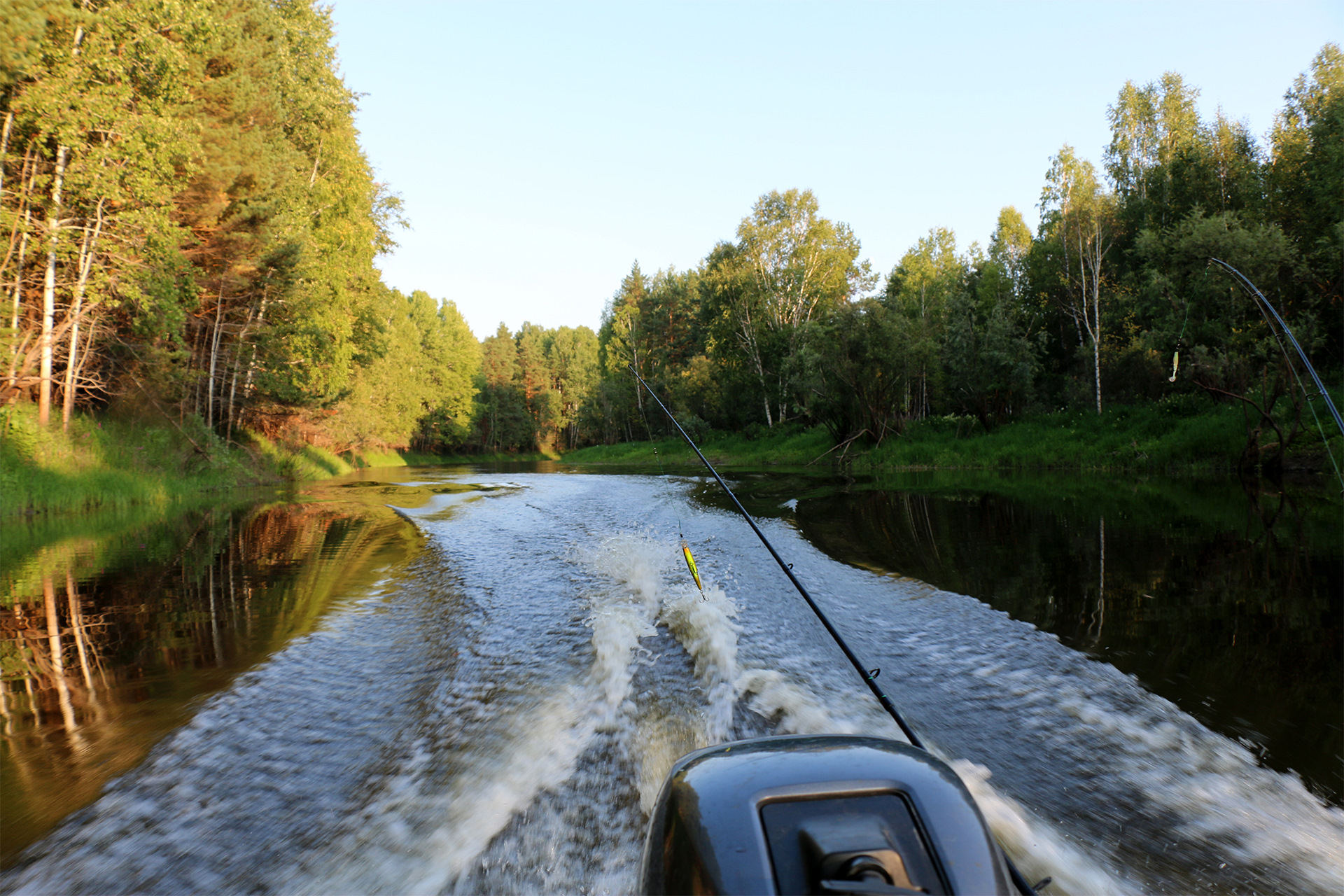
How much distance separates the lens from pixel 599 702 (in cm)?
377

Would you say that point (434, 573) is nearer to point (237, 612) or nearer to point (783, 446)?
point (237, 612)

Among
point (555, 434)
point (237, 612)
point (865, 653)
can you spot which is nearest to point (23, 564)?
point (237, 612)

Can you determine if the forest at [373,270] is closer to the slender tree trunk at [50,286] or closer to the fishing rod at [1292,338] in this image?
the slender tree trunk at [50,286]

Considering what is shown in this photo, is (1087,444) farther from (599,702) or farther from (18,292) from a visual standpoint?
(18,292)

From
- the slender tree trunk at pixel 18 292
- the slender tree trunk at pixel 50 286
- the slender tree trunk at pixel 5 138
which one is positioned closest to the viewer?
the slender tree trunk at pixel 5 138

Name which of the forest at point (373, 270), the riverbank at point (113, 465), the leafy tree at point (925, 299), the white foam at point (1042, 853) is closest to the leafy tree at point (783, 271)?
the forest at point (373, 270)

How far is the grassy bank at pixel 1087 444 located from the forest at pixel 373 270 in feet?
2.32

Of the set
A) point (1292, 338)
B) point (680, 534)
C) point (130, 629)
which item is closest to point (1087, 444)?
point (680, 534)

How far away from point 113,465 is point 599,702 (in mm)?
15059

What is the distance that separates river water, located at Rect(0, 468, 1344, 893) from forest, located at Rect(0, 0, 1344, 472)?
26.5 feet

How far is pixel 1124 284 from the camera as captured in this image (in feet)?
85.2

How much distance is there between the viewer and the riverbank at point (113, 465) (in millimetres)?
11711

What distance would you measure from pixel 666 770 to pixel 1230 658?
3.53m

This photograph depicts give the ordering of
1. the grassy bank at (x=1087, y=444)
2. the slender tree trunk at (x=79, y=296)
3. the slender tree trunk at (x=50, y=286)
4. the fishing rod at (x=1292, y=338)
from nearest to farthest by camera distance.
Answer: the fishing rod at (x=1292, y=338) → the slender tree trunk at (x=50, y=286) → the slender tree trunk at (x=79, y=296) → the grassy bank at (x=1087, y=444)
